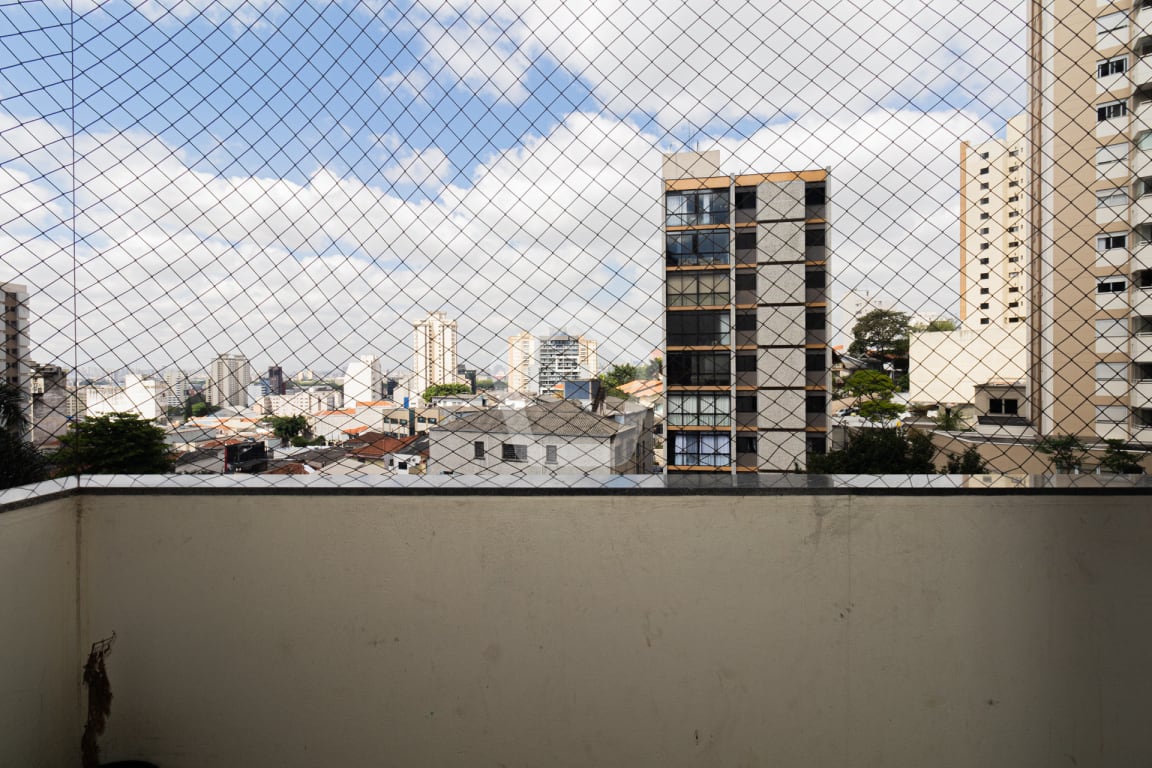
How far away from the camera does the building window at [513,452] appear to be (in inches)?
43.9

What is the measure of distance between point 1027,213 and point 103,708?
2.38 m

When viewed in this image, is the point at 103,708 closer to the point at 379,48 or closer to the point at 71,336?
the point at 71,336

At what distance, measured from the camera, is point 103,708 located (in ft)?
3.31

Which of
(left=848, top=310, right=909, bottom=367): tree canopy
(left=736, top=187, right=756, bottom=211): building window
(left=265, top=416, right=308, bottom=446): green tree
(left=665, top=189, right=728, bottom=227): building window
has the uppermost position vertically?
(left=736, top=187, right=756, bottom=211): building window

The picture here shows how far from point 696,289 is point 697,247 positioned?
393 mm

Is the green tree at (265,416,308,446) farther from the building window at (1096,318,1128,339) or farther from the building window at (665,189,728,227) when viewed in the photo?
the building window at (1096,318,1128,339)

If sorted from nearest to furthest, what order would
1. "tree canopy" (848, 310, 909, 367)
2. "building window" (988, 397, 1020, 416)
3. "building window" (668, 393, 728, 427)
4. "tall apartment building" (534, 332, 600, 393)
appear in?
"tall apartment building" (534, 332, 600, 393), "building window" (988, 397, 1020, 416), "building window" (668, 393, 728, 427), "tree canopy" (848, 310, 909, 367)

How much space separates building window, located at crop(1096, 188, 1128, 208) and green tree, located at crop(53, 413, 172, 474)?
2216mm

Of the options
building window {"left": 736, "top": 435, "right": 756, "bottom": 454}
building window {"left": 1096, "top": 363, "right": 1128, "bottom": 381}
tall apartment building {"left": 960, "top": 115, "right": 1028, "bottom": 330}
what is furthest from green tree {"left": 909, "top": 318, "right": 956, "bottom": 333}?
building window {"left": 736, "top": 435, "right": 756, "bottom": 454}

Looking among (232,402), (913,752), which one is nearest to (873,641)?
(913,752)

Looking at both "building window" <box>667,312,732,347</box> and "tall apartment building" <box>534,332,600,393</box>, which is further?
"building window" <box>667,312,732,347</box>

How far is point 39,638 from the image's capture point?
92 centimetres

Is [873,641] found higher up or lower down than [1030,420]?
lower down

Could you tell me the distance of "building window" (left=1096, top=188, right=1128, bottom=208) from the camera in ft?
3.65
